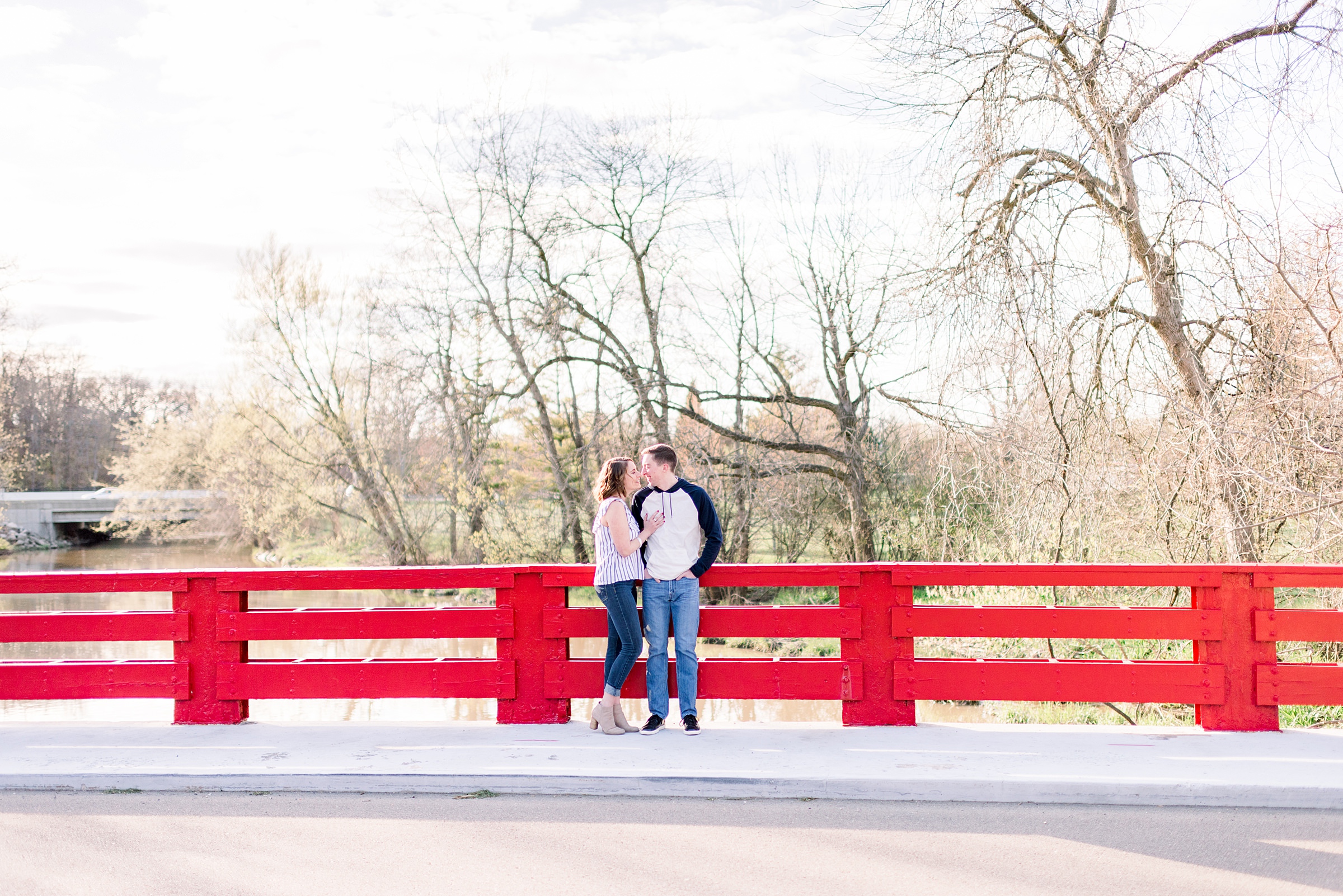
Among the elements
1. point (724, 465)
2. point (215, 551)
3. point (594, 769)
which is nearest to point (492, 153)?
point (724, 465)

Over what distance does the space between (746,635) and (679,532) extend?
2.73 feet

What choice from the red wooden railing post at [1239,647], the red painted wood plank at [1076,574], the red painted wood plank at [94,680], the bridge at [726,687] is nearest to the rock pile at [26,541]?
the red painted wood plank at [94,680]

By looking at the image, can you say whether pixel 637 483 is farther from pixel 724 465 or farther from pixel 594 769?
pixel 724 465

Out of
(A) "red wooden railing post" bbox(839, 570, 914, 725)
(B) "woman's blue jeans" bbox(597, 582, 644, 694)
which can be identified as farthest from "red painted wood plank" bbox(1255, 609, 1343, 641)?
(B) "woman's blue jeans" bbox(597, 582, 644, 694)

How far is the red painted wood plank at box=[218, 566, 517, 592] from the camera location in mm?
5629

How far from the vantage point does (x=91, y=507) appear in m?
46.9

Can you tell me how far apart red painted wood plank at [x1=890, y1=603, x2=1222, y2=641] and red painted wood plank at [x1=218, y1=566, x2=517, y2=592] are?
2494 mm

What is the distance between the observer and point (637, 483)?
579 centimetres

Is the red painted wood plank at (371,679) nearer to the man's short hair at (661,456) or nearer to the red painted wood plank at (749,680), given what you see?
the red painted wood plank at (749,680)

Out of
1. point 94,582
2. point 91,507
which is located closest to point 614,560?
point 94,582

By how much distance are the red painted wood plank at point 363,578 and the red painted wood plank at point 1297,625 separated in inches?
175

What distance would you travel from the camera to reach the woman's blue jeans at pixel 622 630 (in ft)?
18.2

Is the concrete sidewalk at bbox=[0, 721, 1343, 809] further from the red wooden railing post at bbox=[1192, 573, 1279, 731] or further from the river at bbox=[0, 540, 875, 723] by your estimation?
the river at bbox=[0, 540, 875, 723]

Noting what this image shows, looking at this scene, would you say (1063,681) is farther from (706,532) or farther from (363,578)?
(363,578)
